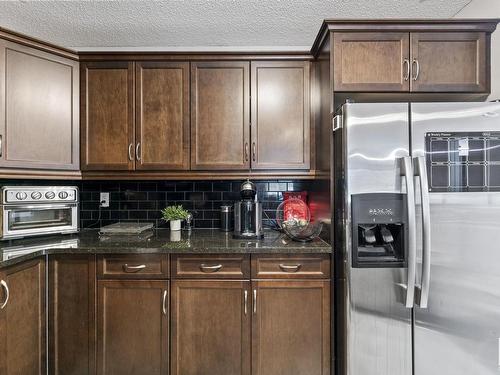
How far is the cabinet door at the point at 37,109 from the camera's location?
1.95 meters

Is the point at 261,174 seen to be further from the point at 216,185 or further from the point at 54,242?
the point at 54,242

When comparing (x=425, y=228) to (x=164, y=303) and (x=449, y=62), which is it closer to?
(x=449, y=62)

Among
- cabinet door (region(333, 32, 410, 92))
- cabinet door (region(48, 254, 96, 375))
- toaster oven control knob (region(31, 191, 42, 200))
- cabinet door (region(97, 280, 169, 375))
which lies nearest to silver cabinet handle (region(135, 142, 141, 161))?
toaster oven control knob (region(31, 191, 42, 200))

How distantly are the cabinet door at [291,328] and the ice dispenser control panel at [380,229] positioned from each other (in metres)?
0.35

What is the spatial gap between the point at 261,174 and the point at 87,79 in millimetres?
1456

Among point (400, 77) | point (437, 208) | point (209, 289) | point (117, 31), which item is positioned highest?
point (117, 31)

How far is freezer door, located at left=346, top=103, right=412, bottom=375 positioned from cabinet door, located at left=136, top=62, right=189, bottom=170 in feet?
3.97

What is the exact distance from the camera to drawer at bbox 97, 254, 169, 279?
190cm

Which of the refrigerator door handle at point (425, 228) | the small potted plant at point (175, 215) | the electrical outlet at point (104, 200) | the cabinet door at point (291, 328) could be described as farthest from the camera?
the electrical outlet at point (104, 200)

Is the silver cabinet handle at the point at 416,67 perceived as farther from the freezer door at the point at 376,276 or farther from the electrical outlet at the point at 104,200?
the electrical outlet at the point at 104,200

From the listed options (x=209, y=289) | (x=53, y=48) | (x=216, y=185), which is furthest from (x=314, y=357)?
(x=53, y=48)

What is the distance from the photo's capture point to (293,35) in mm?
2447

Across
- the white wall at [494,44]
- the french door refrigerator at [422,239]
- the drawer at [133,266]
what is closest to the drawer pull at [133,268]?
the drawer at [133,266]

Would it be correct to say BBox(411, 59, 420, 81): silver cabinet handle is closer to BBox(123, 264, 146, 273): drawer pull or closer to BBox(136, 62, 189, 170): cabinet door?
BBox(136, 62, 189, 170): cabinet door
